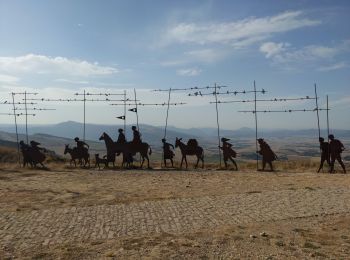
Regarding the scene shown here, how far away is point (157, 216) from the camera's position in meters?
13.9

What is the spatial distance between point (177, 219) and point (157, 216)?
2.32 feet

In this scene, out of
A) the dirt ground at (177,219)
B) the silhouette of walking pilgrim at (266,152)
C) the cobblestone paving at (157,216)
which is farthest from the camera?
the silhouette of walking pilgrim at (266,152)

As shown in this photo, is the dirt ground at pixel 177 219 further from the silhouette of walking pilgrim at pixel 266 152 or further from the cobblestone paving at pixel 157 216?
the silhouette of walking pilgrim at pixel 266 152

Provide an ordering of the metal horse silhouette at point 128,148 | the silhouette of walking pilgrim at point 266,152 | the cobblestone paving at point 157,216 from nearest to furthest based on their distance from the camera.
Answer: the cobblestone paving at point 157,216 < the silhouette of walking pilgrim at point 266,152 < the metal horse silhouette at point 128,148

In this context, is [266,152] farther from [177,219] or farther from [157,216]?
[177,219]

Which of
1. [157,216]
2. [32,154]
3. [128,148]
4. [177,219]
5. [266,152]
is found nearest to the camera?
[177,219]

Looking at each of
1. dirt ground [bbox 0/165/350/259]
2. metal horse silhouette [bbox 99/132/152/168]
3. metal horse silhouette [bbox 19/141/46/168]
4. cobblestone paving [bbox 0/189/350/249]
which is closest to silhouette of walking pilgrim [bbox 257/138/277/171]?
dirt ground [bbox 0/165/350/259]

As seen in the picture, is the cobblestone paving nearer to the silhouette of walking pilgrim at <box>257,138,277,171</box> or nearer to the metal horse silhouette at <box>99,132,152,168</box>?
the silhouette of walking pilgrim at <box>257,138,277,171</box>

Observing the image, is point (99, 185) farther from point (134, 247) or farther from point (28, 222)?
point (134, 247)

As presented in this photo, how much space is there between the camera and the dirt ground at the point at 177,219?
34.5ft

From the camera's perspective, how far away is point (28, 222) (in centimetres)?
1328

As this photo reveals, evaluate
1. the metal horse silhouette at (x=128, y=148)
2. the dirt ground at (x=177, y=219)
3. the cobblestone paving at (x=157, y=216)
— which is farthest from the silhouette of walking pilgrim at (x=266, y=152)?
the cobblestone paving at (x=157, y=216)

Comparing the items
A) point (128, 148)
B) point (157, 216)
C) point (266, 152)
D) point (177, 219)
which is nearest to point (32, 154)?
point (128, 148)

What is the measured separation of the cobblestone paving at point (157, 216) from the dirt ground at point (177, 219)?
0.08 ft
